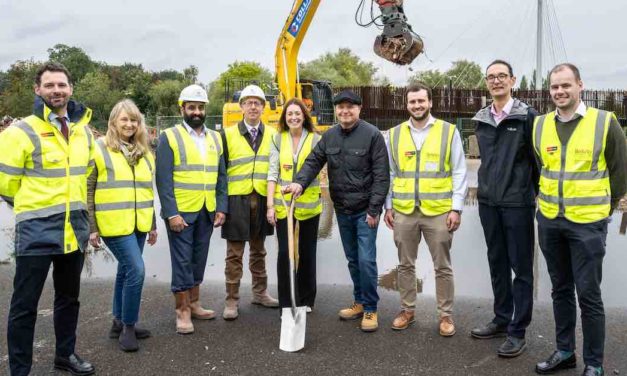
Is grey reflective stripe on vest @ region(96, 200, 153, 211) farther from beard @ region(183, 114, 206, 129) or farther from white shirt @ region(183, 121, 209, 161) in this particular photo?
beard @ region(183, 114, 206, 129)

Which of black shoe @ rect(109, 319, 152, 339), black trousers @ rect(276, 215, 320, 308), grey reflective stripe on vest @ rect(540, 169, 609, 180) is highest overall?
grey reflective stripe on vest @ rect(540, 169, 609, 180)

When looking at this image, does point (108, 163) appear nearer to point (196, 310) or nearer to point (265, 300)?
point (196, 310)

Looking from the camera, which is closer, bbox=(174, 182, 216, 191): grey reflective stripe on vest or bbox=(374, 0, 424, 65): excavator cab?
bbox=(174, 182, 216, 191): grey reflective stripe on vest

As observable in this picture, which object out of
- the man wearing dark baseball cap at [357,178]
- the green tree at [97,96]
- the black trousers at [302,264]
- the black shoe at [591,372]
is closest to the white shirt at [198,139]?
the man wearing dark baseball cap at [357,178]

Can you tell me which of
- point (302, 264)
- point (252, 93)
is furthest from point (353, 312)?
point (252, 93)

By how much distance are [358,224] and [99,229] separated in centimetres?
210

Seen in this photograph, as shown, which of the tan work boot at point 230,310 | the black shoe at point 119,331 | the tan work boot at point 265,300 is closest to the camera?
the black shoe at point 119,331

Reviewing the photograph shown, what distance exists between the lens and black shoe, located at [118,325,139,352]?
4.23 m

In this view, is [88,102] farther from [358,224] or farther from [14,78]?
[358,224]

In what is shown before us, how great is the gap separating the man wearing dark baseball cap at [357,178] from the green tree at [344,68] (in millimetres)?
54697

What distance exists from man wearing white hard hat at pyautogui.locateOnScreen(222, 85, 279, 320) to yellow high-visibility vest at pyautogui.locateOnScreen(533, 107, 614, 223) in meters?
2.52

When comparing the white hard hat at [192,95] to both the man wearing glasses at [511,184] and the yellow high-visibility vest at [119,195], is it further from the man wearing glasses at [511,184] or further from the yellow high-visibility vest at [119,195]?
the man wearing glasses at [511,184]

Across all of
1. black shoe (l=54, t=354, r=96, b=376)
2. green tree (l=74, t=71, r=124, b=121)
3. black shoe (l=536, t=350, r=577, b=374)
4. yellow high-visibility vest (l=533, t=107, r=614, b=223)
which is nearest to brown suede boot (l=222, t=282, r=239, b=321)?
black shoe (l=54, t=354, r=96, b=376)

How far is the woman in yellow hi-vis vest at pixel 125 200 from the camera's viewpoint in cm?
415
